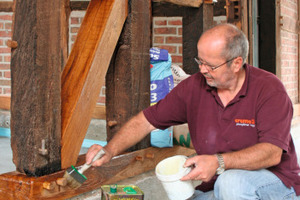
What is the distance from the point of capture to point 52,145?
2.40 meters

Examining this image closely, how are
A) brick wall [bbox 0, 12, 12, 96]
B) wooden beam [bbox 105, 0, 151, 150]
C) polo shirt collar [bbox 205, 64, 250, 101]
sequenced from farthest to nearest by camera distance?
brick wall [bbox 0, 12, 12, 96] < wooden beam [bbox 105, 0, 151, 150] < polo shirt collar [bbox 205, 64, 250, 101]

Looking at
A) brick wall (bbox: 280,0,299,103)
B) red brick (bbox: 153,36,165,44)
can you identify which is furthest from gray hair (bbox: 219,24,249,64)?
brick wall (bbox: 280,0,299,103)

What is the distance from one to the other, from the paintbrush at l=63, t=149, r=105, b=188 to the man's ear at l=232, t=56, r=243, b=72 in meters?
0.86

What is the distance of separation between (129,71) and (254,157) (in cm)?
114

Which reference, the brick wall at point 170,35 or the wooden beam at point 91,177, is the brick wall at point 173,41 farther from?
the wooden beam at point 91,177

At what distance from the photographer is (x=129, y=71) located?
301cm

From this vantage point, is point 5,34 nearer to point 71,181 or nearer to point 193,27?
point 193,27

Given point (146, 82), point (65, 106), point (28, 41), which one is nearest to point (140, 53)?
point (146, 82)

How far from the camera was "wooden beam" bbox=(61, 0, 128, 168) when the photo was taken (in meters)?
2.55

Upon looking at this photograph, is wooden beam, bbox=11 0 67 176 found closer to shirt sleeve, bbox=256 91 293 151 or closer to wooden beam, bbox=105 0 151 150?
wooden beam, bbox=105 0 151 150

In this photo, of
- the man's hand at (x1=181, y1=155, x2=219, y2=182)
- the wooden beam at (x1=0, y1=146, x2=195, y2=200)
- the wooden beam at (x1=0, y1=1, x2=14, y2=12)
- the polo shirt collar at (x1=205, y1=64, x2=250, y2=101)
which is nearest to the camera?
the man's hand at (x1=181, y1=155, x2=219, y2=182)

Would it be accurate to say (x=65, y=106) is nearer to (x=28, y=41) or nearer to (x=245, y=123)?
(x=28, y=41)

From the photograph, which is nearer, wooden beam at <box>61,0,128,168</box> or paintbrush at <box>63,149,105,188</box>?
paintbrush at <box>63,149,105,188</box>

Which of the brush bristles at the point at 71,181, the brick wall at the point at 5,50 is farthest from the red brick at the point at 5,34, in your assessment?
the brush bristles at the point at 71,181
